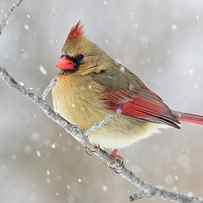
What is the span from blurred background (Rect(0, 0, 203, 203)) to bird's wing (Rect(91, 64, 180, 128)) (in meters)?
2.79

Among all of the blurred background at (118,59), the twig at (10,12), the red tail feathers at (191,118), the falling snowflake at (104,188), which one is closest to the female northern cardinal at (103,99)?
the red tail feathers at (191,118)

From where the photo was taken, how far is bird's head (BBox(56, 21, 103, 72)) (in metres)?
3.90

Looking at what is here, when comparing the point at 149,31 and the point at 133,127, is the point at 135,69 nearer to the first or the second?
the point at 149,31

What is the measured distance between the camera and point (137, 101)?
14.4 ft

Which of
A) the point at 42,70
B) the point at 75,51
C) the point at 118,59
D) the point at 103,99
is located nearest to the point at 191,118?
the point at 103,99

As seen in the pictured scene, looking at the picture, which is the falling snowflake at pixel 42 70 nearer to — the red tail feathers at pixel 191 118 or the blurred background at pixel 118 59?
the blurred background at pixel 118 59

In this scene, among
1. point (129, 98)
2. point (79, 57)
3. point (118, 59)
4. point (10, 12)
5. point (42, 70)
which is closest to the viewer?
point (10, 12)

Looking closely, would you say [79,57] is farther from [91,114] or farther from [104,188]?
[104,188]

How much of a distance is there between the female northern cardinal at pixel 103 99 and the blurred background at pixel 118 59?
9.25 feet

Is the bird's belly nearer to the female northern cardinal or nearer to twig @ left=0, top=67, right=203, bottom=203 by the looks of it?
the female northern cardinal

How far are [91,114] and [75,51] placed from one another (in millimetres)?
386

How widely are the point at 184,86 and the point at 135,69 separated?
3.47ft

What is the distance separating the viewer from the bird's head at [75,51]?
390 centimetres

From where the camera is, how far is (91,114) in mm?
4117
